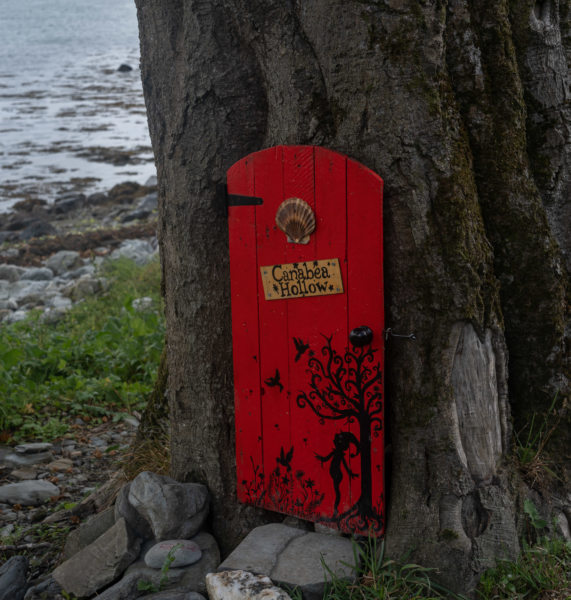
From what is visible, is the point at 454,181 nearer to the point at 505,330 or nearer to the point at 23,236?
the point at 505,330

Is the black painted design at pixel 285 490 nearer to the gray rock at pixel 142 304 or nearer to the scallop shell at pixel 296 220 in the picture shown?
the scallop shell at pixel 296 220

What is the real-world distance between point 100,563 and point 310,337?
1.67 m

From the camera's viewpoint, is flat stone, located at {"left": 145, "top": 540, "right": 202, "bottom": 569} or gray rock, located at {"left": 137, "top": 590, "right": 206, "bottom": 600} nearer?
gray rock, located at {"left": 137, "top": 590, "right": 206, "bottom": 600}

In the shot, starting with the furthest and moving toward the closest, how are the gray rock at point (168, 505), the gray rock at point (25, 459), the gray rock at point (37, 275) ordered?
the gray rock at point (37, 275) → the gray rock at point (25, 459) → the gray rock at point (168, 505)

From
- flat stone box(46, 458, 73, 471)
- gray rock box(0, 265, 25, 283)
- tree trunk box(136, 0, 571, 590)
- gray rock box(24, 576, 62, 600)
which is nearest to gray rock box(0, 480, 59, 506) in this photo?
flat stone box(46, 458, 73, 471)

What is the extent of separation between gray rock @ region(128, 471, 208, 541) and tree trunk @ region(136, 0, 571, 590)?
1106 millimetres

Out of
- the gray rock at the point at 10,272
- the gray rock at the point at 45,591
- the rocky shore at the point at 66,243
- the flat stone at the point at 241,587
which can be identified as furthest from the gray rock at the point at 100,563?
the gray rock at the point at 10,272

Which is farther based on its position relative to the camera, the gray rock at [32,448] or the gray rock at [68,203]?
the gray rock at [68,203]

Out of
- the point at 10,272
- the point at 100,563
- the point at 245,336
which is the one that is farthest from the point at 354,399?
the point at 10,272

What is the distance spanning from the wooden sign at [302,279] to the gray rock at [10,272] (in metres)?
11.4

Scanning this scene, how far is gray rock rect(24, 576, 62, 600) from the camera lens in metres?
3.51

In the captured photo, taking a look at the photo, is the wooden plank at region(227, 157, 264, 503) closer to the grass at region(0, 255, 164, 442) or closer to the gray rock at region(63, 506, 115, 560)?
the gray rock at region(63, 506, 115, 560)

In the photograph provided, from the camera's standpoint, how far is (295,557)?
128 inches

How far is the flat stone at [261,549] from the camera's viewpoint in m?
3.19
